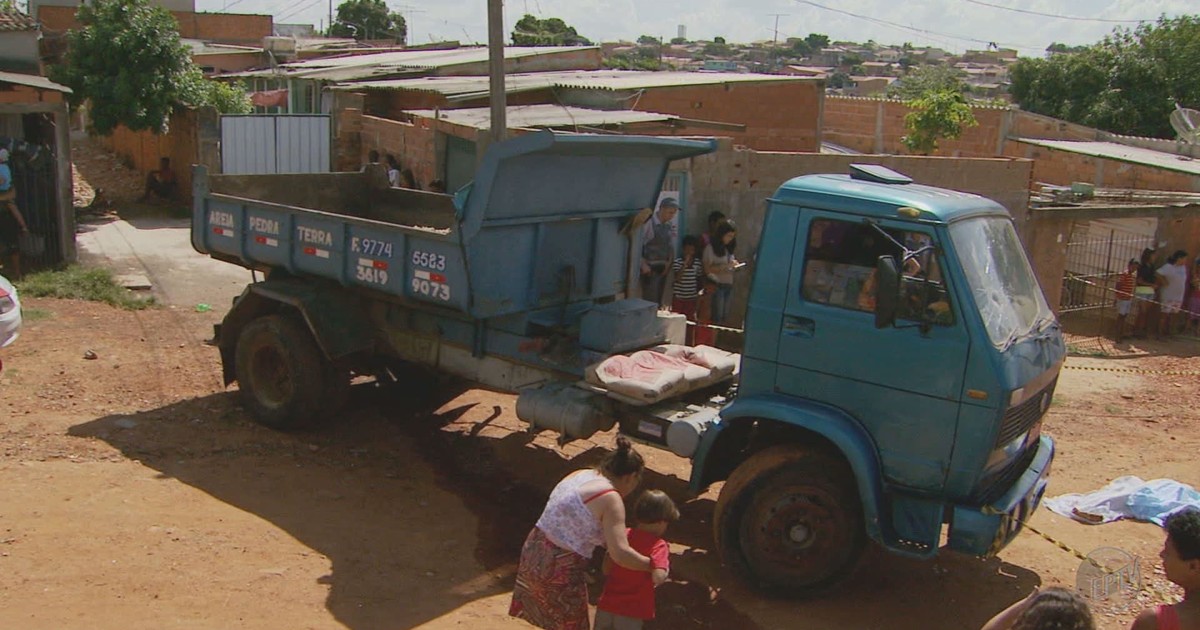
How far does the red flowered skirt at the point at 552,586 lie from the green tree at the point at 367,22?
7066 centimetres

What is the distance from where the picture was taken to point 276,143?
1859 centimetres

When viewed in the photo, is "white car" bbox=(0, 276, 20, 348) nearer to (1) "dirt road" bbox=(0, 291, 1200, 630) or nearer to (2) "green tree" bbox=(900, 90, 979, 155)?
(1) "dirt road" bbox=(0, 291, 1200, 630)

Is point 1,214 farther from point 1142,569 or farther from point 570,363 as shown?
point 1142,569

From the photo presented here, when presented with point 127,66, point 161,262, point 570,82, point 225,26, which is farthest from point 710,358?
point 225,26

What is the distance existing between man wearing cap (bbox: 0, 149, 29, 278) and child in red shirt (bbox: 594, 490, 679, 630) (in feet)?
36.0

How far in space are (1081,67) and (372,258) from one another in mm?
36469

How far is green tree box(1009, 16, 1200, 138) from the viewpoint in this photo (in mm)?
34656

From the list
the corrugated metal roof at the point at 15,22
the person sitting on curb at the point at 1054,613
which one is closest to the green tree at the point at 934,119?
the corrugated metal roof at the point at 15,22

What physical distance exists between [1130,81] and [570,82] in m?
25.3

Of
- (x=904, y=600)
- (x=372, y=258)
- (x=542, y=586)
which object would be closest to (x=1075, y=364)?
(x=904, y=600)

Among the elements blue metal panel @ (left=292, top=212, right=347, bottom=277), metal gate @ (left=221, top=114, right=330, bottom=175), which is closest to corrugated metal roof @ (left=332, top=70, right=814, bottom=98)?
metal gate @ (left=221, top=114, right=330, bottom=175)

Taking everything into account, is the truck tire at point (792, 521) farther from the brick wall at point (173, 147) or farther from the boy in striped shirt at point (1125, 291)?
the brick wall at point (173, 147)

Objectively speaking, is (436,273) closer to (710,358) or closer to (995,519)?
(710,358)

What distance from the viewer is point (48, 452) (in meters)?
7.51
